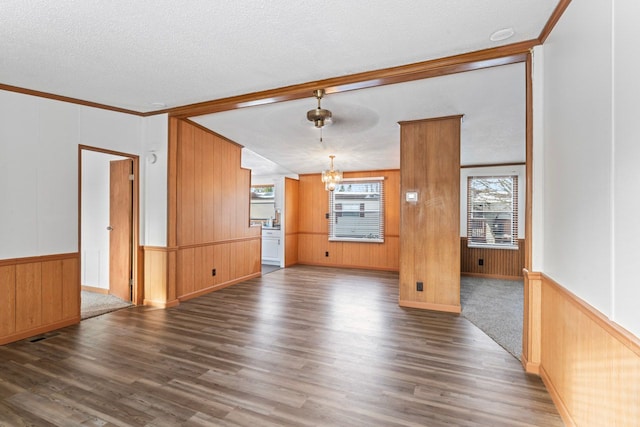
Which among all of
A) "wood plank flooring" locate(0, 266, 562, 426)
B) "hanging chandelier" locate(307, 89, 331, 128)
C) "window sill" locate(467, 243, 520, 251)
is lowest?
"wood plank flooring" locate(0, 266, 562, 426)

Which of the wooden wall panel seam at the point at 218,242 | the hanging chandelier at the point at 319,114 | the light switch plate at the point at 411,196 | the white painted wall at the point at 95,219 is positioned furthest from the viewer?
the white painted wall at the point at 95,219

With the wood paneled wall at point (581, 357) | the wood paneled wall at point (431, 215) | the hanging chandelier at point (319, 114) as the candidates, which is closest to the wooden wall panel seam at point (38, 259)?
the hanging chandelier at point (319, 114)

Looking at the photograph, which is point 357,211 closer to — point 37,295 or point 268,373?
point 268,373

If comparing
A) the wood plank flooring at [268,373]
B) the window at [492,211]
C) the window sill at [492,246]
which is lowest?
the wood plank flooring at [268,373]

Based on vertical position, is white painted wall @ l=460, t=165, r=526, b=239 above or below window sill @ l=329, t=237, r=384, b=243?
above

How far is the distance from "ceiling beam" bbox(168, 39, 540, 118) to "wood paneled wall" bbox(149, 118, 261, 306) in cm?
77

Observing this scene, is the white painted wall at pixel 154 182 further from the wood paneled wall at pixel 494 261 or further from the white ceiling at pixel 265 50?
the wood paneled wall at pixel 494 261

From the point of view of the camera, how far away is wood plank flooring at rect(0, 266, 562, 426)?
6.38 feet

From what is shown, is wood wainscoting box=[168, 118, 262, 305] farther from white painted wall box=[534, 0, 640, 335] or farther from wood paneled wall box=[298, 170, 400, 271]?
white painted wall box=[534, 0, 640, 335]

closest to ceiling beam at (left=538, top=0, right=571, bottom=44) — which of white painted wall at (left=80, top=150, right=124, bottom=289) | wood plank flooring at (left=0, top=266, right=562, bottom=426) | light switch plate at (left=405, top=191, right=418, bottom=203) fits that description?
light switch plate at (left=405, top=191, right=418, bottom=203)

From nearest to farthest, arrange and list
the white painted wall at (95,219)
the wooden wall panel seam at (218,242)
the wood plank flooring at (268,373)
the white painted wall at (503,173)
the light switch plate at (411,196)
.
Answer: the wood plank flooring at (268,373)
the light switch plate at (411,196)
the wooden wall panel seam at (218,242)
the white painted wall at (95,219)
the white painted wall at (503,173)

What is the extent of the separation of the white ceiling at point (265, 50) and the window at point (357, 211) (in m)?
2.84

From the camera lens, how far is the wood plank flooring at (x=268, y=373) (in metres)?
1.94

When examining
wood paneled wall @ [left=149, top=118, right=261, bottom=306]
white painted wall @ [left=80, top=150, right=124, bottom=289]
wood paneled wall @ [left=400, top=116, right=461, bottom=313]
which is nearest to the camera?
wood paneled wall @ [left=400, top=116, right=461, bottom=313]
